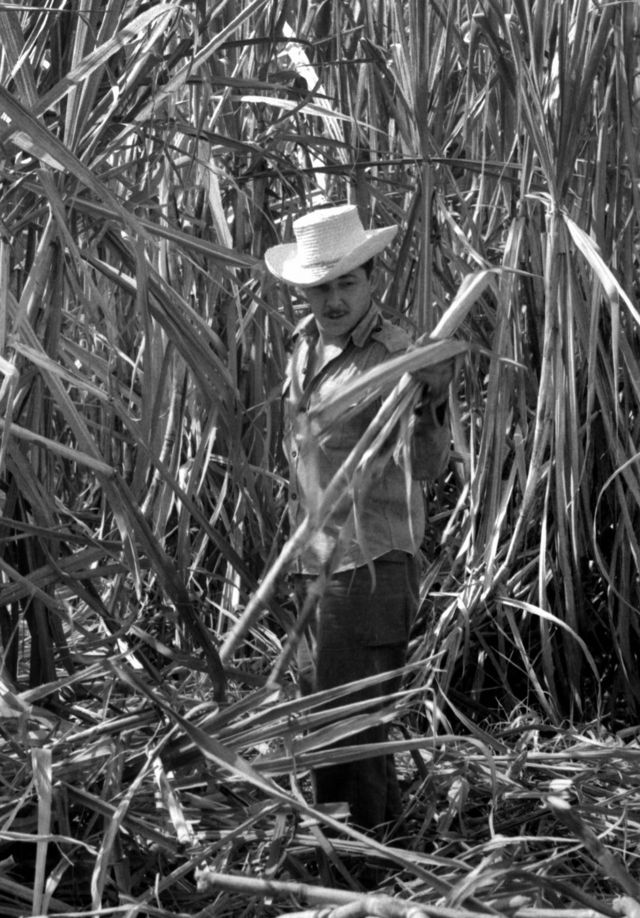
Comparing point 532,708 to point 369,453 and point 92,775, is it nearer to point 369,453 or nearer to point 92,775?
point 92,775

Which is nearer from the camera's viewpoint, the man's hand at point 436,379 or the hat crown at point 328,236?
the man's hand at point 436,379

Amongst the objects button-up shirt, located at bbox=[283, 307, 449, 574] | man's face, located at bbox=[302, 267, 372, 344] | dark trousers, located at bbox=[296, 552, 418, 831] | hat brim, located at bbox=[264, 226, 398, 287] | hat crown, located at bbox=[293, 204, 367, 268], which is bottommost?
dark trousers, located at bbox=[296, 552, 418, 831]

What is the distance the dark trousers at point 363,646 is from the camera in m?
2.23

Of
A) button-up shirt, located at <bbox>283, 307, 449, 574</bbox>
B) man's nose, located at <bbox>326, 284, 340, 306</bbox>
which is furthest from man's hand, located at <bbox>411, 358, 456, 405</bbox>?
man's nose, located at <bbox>326, 284, 340, 306</bbox>

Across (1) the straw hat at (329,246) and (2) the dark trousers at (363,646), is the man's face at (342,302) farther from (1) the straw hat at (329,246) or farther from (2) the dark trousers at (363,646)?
(2) the dark trousers at (363,646)

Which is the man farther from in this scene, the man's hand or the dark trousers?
the man's hand

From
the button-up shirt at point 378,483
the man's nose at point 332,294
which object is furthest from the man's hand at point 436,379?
the man's nose at point 332,294

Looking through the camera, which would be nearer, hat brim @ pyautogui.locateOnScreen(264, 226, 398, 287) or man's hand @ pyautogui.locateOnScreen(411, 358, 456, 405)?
man's hand @ pyautogui.locateOnScreen(411, 358, 456, 405)

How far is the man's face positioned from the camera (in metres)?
2.22

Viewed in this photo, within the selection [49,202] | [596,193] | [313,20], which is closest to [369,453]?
[49,202]

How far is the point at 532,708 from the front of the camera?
292 cm

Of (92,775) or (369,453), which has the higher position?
(369,453)

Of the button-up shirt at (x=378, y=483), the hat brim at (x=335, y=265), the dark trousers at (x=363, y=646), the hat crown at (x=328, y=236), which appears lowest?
the dark trousers at (x=363, y=646)

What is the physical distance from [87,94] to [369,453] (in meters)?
0.78
